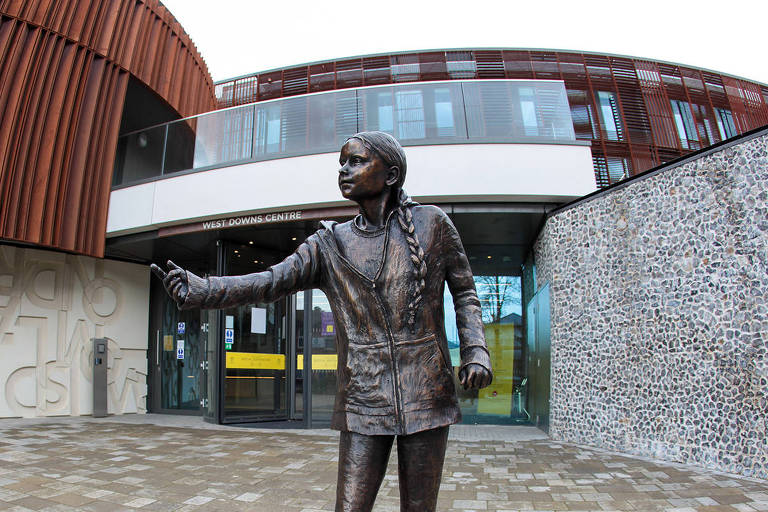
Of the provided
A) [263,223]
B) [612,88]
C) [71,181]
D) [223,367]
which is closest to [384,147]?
[263,223]

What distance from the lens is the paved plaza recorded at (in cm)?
459

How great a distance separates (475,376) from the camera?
1.75 m

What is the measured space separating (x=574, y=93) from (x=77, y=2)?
1273cm

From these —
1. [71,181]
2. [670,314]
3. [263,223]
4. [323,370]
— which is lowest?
[323,370]

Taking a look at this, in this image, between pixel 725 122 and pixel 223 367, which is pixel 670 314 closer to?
pixel 223 367

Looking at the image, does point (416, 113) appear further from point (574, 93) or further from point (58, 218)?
point (574, 93)

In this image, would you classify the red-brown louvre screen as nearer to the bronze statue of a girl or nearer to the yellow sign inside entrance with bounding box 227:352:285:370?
the yellow sign inside entrance with bounding box 227:352:285:370

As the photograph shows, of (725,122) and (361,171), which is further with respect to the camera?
(725,122)

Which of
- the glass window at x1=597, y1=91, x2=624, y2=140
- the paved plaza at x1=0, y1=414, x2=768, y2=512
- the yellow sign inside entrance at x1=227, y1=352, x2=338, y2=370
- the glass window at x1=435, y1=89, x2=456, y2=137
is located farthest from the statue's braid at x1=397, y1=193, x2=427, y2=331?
the glass window at x1=597, y1=91, x2=624, y2=140

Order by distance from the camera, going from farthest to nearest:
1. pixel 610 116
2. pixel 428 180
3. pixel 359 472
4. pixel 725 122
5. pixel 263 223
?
pixel 725 122, pixel 610 116, pixel 263 223, pixel 428 180, pixel 359 472

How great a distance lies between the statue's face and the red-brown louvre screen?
32.0 ft

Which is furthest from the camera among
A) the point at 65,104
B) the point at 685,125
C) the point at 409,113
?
the point at 685,125

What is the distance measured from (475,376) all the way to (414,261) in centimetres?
46

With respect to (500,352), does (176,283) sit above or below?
above
